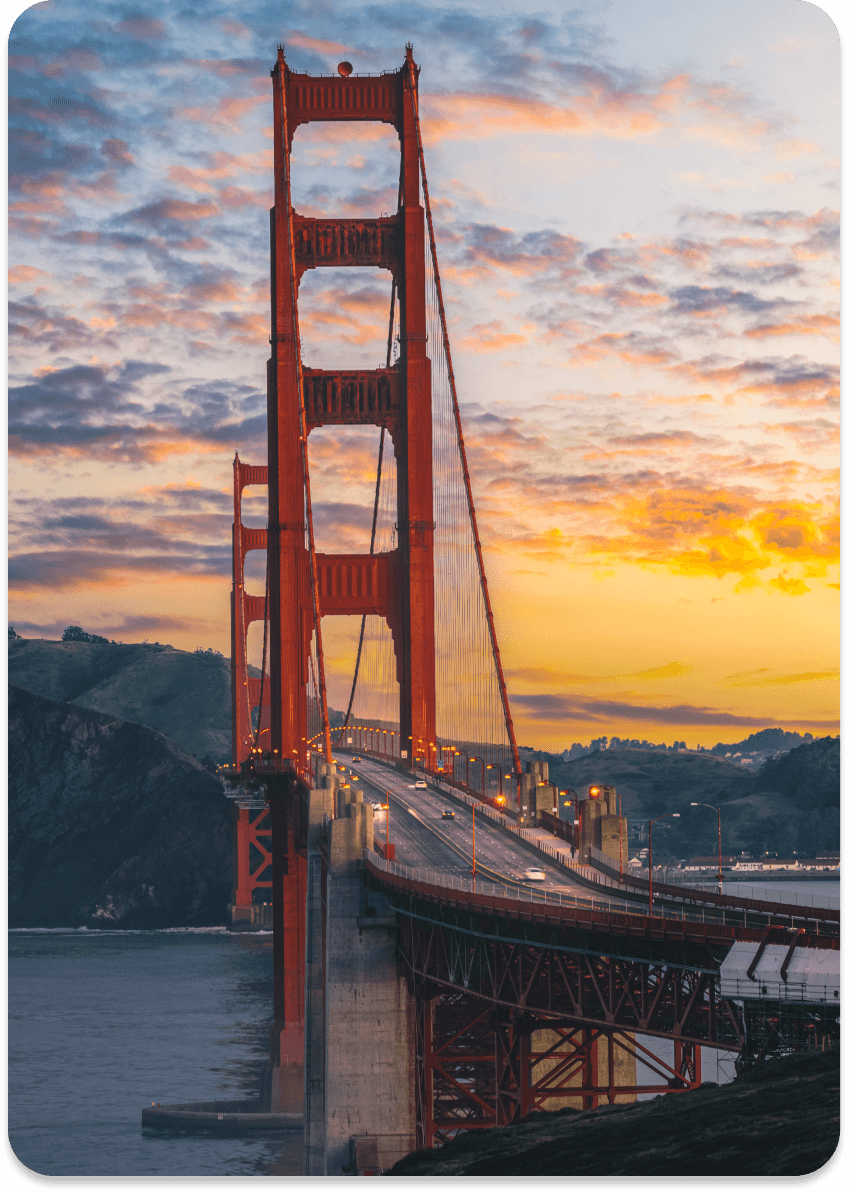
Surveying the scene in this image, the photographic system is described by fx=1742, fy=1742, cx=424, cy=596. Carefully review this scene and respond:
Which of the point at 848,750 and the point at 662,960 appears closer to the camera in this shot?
the point at 848,750

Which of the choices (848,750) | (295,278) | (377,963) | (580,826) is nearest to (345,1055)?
(377,963)

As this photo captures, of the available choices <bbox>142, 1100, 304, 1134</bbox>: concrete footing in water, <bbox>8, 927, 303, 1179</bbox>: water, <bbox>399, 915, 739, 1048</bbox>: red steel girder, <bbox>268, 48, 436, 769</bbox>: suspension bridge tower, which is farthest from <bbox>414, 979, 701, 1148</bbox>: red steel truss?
<bbox>268, 48, 436, 769</bbox>: suspension bridge tower

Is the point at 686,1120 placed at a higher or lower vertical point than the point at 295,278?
lower

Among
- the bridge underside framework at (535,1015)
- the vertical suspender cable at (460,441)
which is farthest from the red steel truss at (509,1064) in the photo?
the vertical suspender cable at (460,441)

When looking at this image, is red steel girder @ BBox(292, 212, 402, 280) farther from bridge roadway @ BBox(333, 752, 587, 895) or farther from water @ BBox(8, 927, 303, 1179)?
water @ BBox(8, 927, 303, 1179)

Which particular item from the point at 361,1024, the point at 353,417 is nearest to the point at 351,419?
the point at 353,417

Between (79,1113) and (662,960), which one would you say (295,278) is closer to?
(79,1113)

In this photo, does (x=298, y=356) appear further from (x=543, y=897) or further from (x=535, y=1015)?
(x=535, y=1015)
